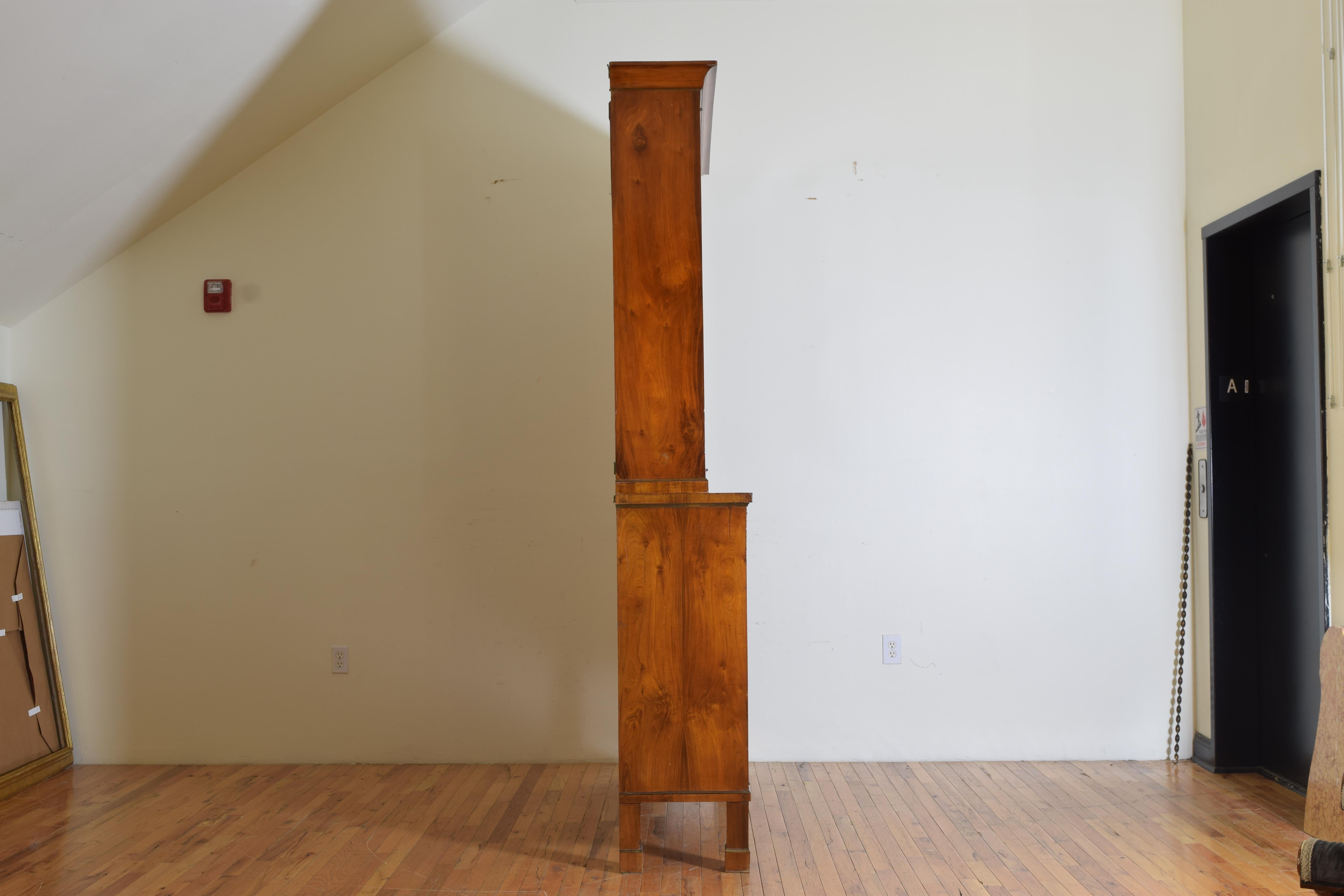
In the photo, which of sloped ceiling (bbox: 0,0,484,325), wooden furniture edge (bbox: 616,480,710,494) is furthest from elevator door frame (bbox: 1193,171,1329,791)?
sloped ceiling (bbox: 0,0,484,325)

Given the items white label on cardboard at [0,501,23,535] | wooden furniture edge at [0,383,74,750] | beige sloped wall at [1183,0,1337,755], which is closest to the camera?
beige sloped wall at [1183,0,1337,755]

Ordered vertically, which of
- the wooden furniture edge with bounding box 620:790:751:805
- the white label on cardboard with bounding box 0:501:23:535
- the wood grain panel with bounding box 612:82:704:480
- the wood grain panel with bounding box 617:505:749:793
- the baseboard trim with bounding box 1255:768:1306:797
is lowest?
the baseboard trim with bounding box 1255:768:1306:797

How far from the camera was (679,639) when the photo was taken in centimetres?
233

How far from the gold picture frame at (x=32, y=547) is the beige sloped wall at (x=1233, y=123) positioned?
13.7 ft

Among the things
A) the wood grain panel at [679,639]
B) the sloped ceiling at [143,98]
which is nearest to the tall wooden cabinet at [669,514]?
the wood grain panel at [679,639]

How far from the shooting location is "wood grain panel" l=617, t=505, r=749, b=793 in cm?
232

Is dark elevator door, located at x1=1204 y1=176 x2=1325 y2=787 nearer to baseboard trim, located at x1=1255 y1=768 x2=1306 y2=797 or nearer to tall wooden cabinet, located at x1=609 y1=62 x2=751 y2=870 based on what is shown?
baseboard trim, located at x1=1255 y1=768 x2=1306 y2=797

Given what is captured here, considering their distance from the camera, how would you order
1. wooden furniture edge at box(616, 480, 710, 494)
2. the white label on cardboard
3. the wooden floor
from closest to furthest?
the wooden floor, wooden furniture edge at box(616, 480, 710, 494), the white label on cardboard

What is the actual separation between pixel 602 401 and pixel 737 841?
5.26 feet

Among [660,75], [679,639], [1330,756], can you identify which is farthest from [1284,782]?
[660,75]

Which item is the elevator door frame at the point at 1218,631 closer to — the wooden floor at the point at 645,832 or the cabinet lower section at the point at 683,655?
the wooden floor at the point at 645,832

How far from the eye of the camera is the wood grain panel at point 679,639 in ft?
7.60

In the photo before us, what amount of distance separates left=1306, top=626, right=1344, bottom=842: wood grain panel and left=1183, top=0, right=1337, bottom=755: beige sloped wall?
30.8 inches

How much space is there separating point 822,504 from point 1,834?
2.82 meters
